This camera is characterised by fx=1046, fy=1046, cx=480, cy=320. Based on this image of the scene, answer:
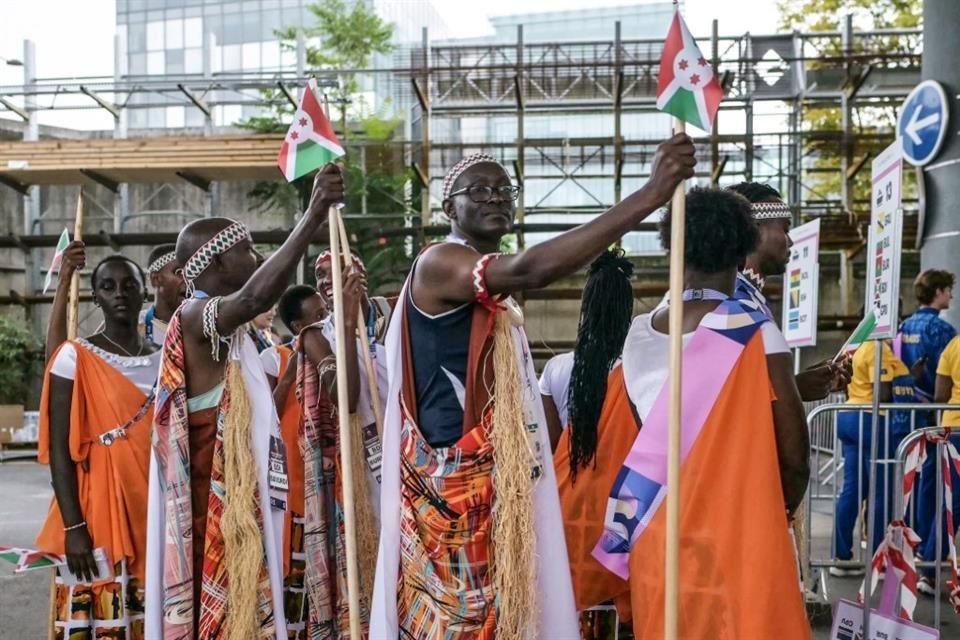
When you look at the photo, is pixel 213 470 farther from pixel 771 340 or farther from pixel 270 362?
pixel 771 340

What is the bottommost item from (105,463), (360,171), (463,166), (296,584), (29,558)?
(296,584)

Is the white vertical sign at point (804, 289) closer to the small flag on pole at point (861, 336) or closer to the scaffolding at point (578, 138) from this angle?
the small flag on pole at point (861, 336)

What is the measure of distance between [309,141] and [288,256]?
1.90 feet

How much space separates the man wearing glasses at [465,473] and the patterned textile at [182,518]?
0.85 metres

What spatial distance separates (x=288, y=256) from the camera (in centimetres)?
353

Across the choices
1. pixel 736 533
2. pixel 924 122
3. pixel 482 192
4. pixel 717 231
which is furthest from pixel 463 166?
pixel 924 122

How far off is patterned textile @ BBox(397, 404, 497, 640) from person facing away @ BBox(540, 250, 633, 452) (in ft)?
2.84

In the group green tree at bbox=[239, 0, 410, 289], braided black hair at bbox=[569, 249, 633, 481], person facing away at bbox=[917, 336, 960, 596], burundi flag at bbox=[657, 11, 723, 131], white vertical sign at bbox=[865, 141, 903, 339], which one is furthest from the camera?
green tree at bbox=[239, 0, 410, 289]

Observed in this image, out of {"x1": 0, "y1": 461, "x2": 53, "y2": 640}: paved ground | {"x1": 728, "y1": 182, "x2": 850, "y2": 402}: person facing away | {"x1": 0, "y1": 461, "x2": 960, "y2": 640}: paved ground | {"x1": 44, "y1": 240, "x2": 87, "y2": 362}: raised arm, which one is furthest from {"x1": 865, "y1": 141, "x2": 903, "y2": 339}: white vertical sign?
{"x1": 0, "y1": 461, "x2": 53, "y2": 640}: paved ground

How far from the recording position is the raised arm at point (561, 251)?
2.72m

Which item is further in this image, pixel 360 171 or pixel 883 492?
pixel 360 171

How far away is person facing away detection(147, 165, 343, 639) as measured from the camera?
152 inches

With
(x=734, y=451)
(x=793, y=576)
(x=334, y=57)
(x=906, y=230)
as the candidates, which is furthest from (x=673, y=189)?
(x=334, y=57)

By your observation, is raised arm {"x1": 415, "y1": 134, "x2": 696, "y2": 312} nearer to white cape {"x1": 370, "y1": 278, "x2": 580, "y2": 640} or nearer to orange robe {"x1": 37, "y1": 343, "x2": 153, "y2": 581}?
white cape {"x1": 370, "y1": 278, "x2": 580, "y2": 640}
